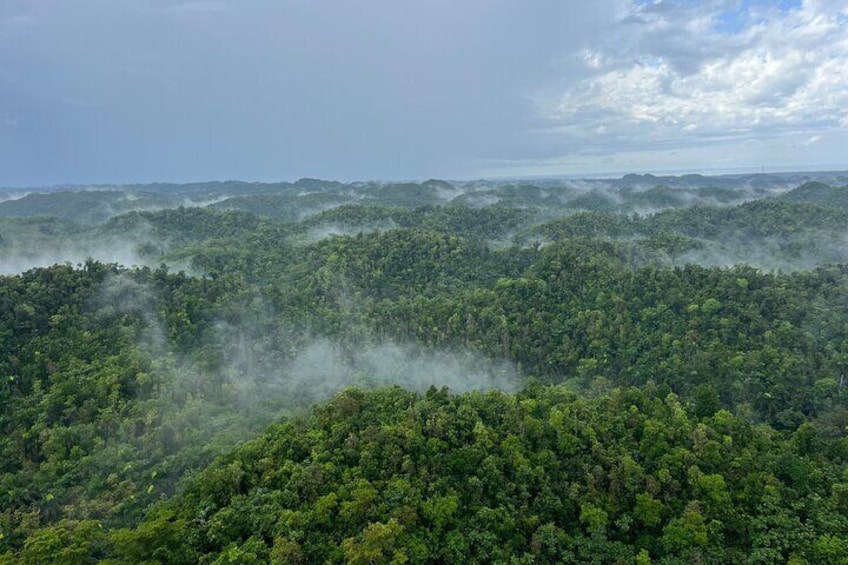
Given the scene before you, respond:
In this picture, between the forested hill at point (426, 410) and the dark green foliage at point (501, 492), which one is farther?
the forested hill at point (426, 410)

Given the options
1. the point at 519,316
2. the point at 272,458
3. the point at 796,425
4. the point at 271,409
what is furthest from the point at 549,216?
the point at 272,458

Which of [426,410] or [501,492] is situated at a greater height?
[426,410]

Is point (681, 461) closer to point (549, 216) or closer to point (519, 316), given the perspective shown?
point (519, 316)

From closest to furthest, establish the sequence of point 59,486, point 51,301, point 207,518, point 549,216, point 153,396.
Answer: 1. point 207,518
2. point 59,486
3. point 153,396
4. point 51,301
5. point 549,216

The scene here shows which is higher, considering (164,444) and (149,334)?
(149,334)

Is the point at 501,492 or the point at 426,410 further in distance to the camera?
the point at 426,410

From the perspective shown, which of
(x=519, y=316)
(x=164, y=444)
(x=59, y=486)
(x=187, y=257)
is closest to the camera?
(x=59, y=486)

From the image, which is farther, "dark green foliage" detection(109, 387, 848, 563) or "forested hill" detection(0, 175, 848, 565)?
"forested hill" detection(0, 175, 848, 565)

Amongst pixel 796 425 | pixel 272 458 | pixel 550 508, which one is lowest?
Result: pixel 796 425
